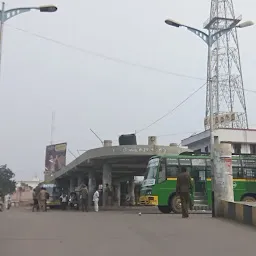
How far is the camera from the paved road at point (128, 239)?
7836mm

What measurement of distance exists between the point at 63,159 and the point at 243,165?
4794 cm

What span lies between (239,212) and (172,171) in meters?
9.53

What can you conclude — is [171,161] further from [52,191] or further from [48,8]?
[52,191]

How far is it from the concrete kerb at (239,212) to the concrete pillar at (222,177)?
10.4 inches

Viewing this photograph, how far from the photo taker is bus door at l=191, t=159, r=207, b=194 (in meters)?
22.6

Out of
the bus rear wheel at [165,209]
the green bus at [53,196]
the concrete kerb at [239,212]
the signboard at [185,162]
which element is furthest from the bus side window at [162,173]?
the green bus at [53,196]

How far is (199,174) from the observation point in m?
22.8

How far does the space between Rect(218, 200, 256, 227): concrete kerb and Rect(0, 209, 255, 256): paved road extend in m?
0.37

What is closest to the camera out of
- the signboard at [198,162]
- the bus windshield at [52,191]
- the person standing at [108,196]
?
the signboard at [198,162]

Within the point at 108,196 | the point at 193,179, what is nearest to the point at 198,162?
the point at 193,179

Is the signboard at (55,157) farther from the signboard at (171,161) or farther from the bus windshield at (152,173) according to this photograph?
the signboard at (171,161)

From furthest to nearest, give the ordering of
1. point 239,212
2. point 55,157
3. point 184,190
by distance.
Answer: point 55,157 → point 184,190 → point 239,212

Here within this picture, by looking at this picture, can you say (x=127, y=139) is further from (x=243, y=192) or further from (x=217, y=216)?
(x=217, y=216)

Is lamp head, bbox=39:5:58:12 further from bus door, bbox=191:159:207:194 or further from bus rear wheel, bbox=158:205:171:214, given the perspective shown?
bus door, bbox=191:159:207:194
